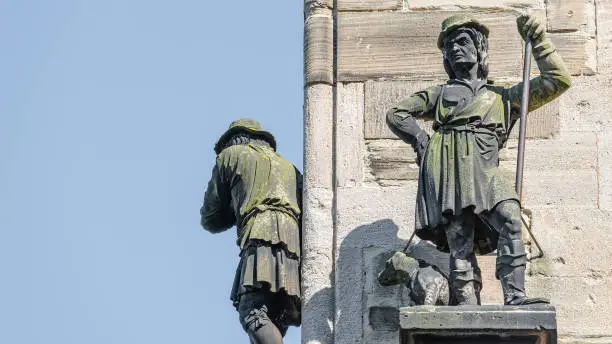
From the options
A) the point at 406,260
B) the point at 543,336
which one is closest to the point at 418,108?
the point at 406,260

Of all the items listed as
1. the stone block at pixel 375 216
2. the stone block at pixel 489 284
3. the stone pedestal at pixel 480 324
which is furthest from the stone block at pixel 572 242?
the stone pedestal at pixel 480 324

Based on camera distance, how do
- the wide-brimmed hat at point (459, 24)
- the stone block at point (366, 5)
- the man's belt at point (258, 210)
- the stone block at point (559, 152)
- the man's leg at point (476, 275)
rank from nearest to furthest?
the man's leg at point (476, 275) < the wide-brimmed hat at point (459, 24) < the man's belt at point (258, 210) < the stone block at point (559, 152) < the stone block at point (366, 5)

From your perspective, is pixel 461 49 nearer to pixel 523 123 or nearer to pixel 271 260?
pixel 523 123

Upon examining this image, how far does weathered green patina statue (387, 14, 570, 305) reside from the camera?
10359 mm

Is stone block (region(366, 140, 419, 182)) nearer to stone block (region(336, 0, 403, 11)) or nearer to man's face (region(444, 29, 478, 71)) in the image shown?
stone block (region(336, 0, 403, 11))

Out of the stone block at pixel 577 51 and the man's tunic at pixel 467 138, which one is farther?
the stone block at pixel 577 51

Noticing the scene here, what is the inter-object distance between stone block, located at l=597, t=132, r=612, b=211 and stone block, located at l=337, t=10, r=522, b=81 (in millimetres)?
628

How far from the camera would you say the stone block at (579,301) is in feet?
36.4

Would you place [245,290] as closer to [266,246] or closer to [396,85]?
[266,246]

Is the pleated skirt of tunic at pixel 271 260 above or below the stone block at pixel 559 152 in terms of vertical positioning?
below

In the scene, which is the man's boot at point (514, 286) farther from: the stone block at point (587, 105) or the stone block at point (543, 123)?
the stone block at point (587, 105)

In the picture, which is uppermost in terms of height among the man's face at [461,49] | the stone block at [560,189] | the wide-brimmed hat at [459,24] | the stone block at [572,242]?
the wide-brimmed hat at [459,24]

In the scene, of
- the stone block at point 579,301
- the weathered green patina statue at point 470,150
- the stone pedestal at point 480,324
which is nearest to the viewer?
the stone pedestal at point 480,324

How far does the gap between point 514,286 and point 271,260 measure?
1.58 m
